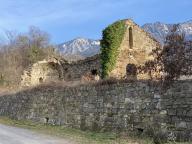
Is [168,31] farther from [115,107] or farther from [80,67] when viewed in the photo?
[80,67]

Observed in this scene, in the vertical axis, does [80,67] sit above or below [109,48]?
below

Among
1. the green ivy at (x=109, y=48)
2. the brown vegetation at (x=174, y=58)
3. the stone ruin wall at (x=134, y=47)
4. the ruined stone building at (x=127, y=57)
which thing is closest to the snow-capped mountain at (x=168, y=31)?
the brown vegetation at (x=174, y=58)

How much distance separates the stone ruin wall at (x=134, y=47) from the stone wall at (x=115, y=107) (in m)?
8.95

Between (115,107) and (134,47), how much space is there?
1697cm

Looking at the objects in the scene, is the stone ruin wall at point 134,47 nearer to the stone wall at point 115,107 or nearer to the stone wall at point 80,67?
the stone wall at point 80,67

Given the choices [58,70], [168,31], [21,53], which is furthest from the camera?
[21,53]

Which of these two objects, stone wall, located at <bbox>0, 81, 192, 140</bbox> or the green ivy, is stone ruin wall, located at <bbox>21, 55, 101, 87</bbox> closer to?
the green ivy

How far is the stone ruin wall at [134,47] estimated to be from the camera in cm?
3738

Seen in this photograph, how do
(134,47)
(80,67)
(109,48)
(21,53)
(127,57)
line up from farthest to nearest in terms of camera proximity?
(21,53)
(80,67)
(134,47)
(127,57)
(109,48)

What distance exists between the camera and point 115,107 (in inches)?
883

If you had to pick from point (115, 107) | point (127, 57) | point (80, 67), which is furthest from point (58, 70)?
point (115, 107)

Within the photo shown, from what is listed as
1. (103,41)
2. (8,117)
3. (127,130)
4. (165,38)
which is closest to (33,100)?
(8,117)

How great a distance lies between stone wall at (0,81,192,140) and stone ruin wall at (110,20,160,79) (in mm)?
8948

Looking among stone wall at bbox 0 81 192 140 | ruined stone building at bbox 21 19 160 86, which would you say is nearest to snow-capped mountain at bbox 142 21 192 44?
ruined stone building at bbox 21 19 160 86
